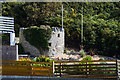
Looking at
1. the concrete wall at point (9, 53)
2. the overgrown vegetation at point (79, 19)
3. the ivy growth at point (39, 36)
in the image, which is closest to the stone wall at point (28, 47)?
the ivy growth at point (39, 36)

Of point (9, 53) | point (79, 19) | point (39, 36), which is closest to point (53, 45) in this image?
point (39, 36)

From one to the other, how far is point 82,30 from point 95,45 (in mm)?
2113

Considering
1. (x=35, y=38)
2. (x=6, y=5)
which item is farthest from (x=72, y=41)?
(x=6, y=5)

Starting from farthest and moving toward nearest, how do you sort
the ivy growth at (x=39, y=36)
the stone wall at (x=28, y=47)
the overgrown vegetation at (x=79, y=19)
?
1. the overgrown vegetation at (x=79, y=19)
2. the stone wall at (x=28, y=47)
3. the ivy growth at (x=39, y=36)

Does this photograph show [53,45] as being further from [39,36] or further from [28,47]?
[28,47]

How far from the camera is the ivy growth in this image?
15.2 meters

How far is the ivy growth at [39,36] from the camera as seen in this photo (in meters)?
15.2

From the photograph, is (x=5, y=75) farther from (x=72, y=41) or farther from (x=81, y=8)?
(x=81, y=8)

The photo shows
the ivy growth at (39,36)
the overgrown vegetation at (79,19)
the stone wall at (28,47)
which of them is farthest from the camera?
the overgrown vegetation at (79,19)

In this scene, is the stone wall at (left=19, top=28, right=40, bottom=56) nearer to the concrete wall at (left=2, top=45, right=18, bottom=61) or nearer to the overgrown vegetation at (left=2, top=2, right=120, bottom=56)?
the overgrown vegetation at (left=2, top=2, right=120, bottom=56)

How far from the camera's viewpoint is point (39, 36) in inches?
604

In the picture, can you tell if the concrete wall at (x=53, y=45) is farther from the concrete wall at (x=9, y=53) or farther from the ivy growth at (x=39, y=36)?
the concrete wall at (x=9, y=53)

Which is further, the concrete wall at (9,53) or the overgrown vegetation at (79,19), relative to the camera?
the overgrown vegetation at (79,19)

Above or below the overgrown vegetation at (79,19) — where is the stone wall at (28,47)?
below
